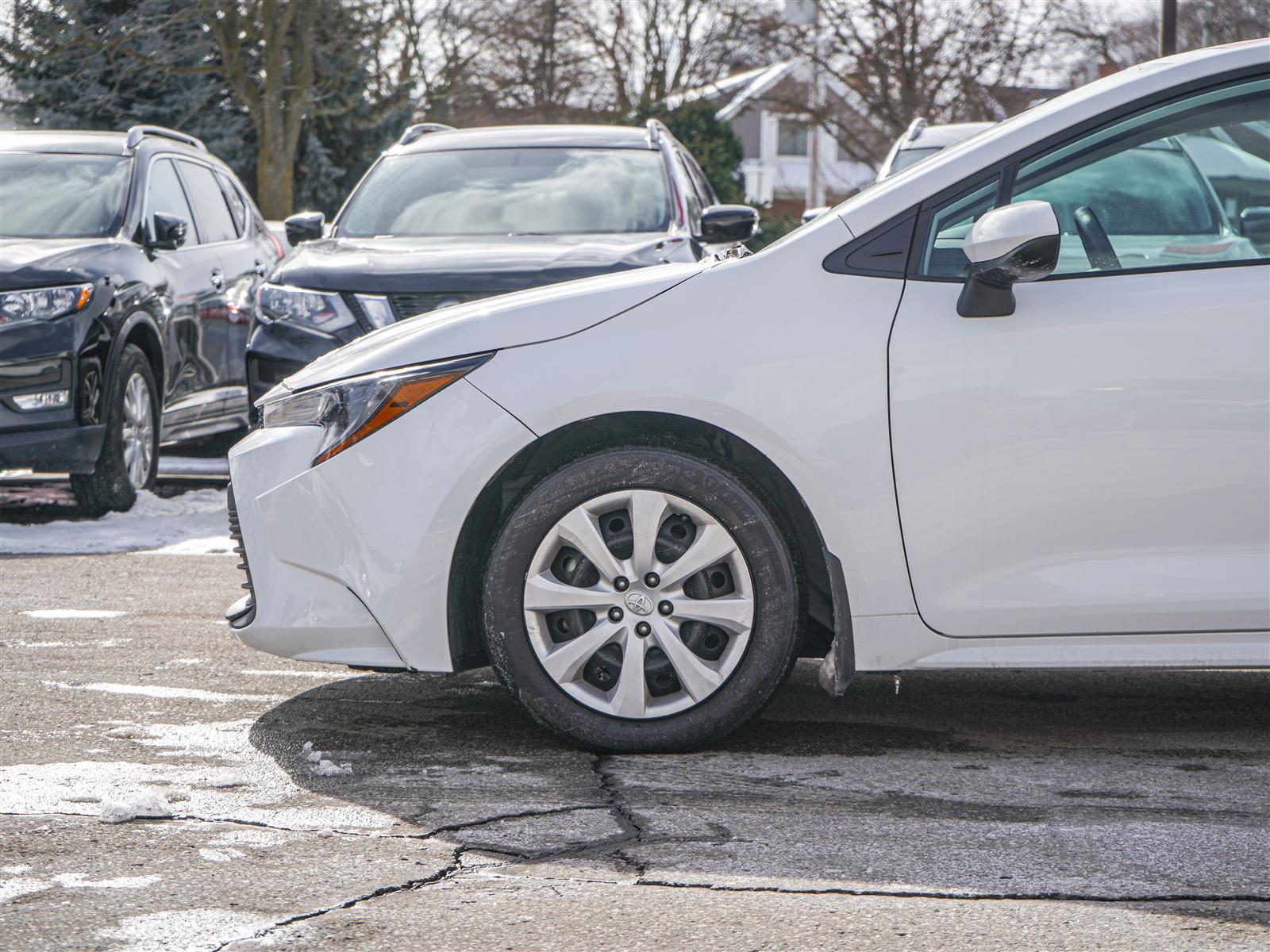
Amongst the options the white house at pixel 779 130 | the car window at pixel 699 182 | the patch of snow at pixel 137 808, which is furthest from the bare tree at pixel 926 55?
the patch of snow at pixel 137 808

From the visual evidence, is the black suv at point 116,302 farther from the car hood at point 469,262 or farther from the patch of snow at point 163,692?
the patch of snow at point 163,692

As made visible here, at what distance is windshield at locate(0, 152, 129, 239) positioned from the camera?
852 centimetres

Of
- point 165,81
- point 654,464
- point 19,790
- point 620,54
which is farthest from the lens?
point 620,54

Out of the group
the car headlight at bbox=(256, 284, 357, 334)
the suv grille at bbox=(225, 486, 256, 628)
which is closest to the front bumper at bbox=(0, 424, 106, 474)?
the car headlight at bbox=(256, 284, 357, 334)

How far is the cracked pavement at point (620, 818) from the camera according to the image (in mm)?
3029

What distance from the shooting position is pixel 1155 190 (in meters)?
4.24

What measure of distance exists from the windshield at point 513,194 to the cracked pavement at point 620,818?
3489 mm

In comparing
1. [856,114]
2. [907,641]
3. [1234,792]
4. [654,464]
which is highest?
[856,114]

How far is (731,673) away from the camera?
13.3 feet

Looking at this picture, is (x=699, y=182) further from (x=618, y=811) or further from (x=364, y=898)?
Result: (x=364, y=898)

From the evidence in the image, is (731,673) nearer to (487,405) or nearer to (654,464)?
(654,464)

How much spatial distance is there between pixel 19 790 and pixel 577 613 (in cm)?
132

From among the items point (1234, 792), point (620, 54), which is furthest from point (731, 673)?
point (620, 54)

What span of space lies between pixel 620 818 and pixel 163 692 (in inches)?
68.3
